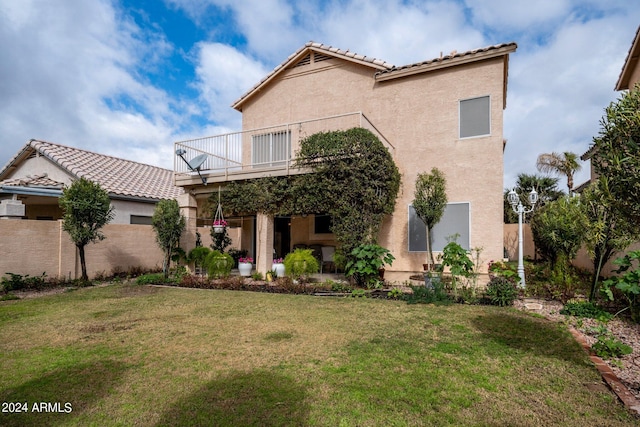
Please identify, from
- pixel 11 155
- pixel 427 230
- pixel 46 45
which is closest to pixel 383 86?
pixel 427 230

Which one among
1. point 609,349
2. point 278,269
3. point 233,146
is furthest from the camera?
point 233,146

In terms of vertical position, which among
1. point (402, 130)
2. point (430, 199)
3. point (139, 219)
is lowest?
point (139, 219)

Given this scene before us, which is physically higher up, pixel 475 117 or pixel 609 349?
pixel 475 117

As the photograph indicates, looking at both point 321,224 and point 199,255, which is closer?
point 199,255

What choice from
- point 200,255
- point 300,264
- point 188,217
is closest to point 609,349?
point 300,264

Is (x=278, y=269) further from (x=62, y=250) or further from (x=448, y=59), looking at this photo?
(x=448, y=59)

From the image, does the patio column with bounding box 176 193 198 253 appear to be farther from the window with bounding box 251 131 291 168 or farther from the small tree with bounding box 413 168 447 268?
the small tree with bounding box 413 168 447 268

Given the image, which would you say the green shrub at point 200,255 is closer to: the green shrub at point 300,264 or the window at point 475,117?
the green shrub at point 300,264

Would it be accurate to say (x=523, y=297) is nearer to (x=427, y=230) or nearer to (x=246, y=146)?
(x=427, y=230)

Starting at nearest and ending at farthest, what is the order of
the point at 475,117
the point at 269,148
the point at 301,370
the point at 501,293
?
the point at 301,370 → the point at 501,293 → the point at 475,117 → the point at 269,148

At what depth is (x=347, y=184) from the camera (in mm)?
9938

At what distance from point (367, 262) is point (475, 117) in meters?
6.07

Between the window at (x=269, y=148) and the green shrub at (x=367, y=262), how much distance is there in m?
5.68

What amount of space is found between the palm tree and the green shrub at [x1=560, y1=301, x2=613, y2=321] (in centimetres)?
→ 2048
